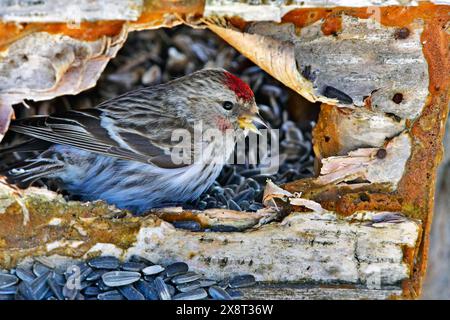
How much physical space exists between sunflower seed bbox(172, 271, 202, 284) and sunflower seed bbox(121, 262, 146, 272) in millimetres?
141

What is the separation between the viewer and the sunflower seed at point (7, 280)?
3.49 metres

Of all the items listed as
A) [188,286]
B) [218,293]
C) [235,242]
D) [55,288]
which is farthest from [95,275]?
[235,242]

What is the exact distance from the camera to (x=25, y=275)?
3.54 m

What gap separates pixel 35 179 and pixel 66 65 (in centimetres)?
80

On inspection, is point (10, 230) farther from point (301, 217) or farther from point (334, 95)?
point (334, 95)

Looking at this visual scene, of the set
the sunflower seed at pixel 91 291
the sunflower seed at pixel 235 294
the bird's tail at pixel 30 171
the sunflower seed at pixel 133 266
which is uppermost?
the bird's tail at pixel 30 171

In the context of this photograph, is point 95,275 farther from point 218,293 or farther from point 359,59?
point 359,59

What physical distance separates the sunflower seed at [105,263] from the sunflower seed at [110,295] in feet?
0.44

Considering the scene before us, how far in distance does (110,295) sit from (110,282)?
0.21ft

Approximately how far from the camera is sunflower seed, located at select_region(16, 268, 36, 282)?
3.52 m

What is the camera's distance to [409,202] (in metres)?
3.74

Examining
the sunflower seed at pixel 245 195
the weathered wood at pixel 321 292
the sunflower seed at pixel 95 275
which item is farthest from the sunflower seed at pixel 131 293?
the sunflower seed at pixel 245 195

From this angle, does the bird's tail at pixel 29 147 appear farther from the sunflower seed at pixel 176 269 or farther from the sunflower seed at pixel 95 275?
the sunflower seed at pixel 176 269

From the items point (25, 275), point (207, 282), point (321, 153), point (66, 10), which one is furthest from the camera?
point (321, 153)
